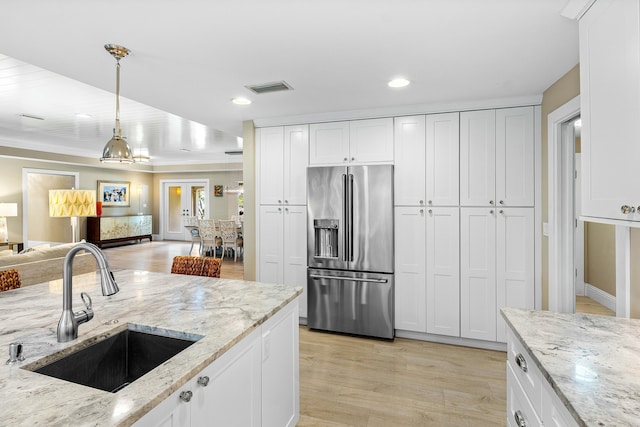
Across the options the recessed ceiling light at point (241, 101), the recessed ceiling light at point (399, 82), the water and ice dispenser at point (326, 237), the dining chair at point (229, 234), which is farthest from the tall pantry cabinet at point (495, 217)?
the dining chair at point (229, 234)

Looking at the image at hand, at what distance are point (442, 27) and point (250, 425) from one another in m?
2.28

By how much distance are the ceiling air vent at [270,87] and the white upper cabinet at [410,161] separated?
1.27 metres

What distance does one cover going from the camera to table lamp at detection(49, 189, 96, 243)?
7367 mm

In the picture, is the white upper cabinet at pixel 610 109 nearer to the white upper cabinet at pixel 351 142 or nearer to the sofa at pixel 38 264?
the white upper cabinet at pixel 351 142

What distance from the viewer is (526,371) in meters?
1.36

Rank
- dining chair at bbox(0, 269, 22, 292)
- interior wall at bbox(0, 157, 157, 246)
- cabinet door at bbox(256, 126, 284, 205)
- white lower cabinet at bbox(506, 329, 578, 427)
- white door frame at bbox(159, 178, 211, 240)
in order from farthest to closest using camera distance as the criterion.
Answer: white door frame at bbox(159, 178, 211, 240)
interior wall at bbox(0, 157, 157, 246)
cabinet door at bbox(256, 126, 284, 205)
dining chair at bbox(0, 269, 22, 292)
white lower cabinet at bbox(506, 329, 578, 427)

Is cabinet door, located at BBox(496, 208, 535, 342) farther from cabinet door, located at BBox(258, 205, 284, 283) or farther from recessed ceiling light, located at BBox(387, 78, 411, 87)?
cabinet door, located at BBox(258, 205, 284, 283)

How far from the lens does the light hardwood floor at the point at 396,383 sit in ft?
7.36

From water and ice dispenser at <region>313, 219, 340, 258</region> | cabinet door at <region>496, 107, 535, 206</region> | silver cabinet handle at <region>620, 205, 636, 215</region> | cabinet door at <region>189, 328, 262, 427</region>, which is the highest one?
cabinet door at <region>496, 107, 535, 206</region>

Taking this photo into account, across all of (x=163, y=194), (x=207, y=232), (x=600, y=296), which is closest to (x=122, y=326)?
(x=600, y=296)

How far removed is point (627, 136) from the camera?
1.25 metres

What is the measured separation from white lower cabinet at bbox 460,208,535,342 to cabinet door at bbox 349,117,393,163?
0.99 meters

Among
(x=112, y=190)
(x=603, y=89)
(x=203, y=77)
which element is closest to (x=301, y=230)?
(x=203, y=77)

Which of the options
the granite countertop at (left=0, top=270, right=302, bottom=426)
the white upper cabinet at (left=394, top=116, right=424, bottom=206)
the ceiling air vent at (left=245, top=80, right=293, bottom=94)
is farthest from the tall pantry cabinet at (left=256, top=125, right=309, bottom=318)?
the granite countertop at (left=0, top=270, right=302, bottom=426)
